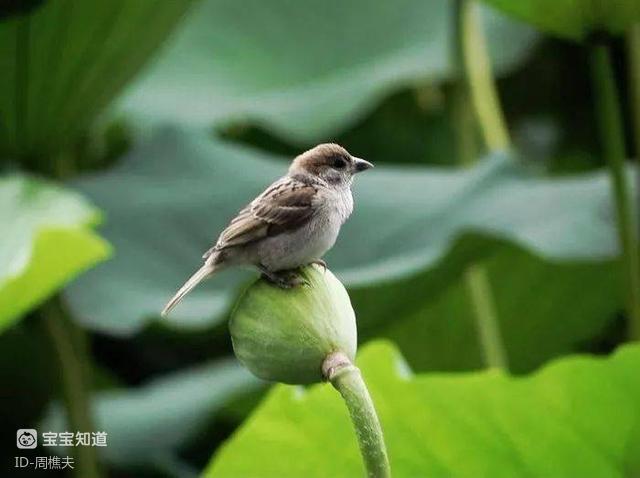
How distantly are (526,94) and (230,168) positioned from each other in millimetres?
1113

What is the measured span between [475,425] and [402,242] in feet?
3.13

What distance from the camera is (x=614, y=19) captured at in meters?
1.38

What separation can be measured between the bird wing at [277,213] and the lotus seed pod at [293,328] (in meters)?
→ 0.03

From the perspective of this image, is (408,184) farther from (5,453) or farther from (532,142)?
(532,142)

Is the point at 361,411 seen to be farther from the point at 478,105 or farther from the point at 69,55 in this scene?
the point at 478,105

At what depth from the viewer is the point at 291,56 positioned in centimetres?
280

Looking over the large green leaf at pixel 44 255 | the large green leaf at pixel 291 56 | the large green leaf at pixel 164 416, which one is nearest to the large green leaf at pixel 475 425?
the large green leaf at pixel 44 255

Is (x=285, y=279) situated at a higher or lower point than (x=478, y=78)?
higher

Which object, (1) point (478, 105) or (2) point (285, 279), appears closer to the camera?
(2) point (285, 279)

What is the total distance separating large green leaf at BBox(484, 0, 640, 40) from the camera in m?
1.38

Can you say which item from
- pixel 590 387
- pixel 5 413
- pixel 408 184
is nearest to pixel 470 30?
pixel 408 184

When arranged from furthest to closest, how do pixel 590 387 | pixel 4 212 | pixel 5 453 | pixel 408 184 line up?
pixel 5 453
pixel 408 184
pixel 4 212
pixel 590 387

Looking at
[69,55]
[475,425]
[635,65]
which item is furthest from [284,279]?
[635,65]

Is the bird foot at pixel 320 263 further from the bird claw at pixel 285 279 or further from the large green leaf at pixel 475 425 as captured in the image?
the large green leaf at pixel 475 425
